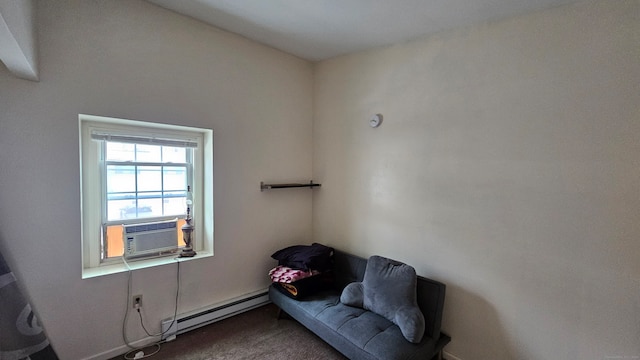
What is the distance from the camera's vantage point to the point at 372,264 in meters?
2.35

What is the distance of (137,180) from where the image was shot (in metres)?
2.31

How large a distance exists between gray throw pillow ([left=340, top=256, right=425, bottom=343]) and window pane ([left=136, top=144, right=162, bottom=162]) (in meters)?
1.97

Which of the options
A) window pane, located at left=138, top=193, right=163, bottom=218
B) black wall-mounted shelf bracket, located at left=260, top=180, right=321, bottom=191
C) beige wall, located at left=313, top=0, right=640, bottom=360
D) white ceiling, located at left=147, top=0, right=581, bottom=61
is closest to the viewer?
beige wall, located at left=313, top=0, right=640, bottom=360

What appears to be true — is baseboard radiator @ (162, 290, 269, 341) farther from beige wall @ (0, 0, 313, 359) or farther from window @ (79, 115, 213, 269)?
window @ (79, 115, 213, 269)

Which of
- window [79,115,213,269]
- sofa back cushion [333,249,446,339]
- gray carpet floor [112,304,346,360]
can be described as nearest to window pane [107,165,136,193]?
window [79,115,213,269]

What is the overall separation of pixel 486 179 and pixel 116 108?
8.89 feet

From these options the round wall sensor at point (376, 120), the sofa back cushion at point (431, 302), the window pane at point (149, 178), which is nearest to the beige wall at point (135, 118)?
the window pane at point (149, 178)

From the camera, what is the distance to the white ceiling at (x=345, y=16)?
1896 mm

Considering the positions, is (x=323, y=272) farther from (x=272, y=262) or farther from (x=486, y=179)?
(x=486, y=179)

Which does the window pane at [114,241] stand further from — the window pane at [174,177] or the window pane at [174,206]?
the window pane at [174,177]

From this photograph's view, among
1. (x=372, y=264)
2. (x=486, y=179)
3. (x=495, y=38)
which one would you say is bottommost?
(x=372, y=264)

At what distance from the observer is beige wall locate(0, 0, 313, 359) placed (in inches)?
68.7

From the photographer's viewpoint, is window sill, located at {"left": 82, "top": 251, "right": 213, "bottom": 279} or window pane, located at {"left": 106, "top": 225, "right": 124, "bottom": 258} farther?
window pane, located at {"left": 106, "top": 225, "right": 124, "bottom": 258}

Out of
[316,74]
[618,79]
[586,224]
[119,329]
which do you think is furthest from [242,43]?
[586,224]
